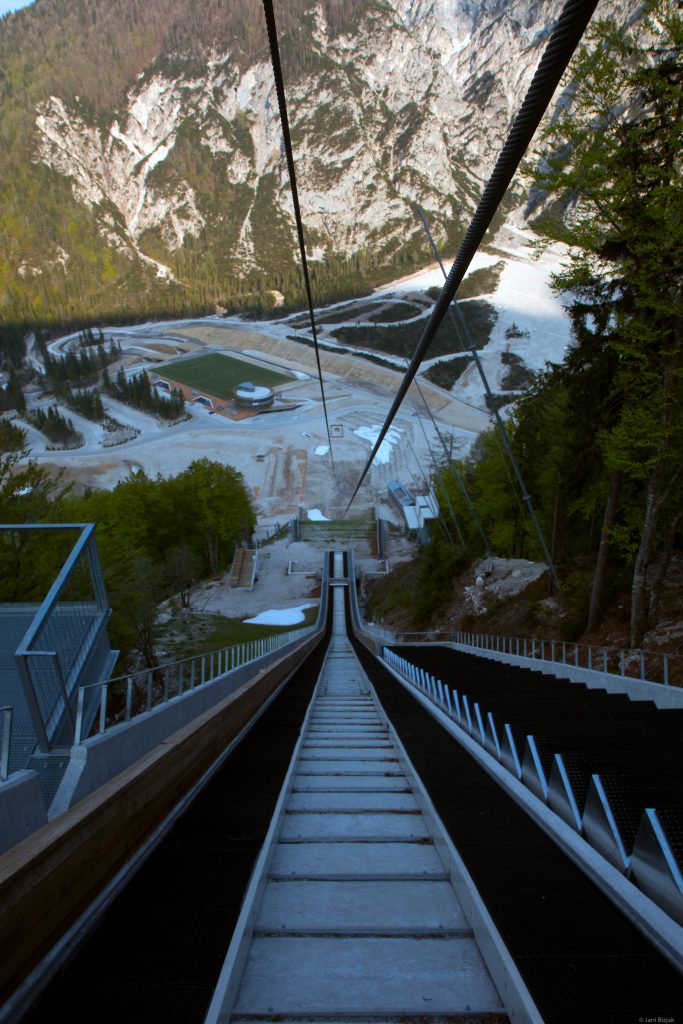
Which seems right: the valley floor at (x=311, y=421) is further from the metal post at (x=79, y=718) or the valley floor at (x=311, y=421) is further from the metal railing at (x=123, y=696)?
the metal post at (x=79, y=718)

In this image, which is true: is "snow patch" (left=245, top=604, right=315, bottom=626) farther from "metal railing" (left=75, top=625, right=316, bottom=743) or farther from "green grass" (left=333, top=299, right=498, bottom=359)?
"green grass" (left=333, top=299, right=498, bottom=359)

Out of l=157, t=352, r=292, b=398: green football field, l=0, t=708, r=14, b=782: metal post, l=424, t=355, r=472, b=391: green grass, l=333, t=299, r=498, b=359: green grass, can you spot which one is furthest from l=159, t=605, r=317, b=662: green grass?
l=333, t=299, r=498, b=359: green grass

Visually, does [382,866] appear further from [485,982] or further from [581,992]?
[581,992]

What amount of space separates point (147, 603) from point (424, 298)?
182 metres

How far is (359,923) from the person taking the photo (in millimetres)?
3396

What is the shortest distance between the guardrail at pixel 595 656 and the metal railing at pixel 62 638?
21.4ft

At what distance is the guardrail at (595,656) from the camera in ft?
33.9

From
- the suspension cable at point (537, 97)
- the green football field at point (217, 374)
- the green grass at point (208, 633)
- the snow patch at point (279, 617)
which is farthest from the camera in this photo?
the green football field at point (217, 374)

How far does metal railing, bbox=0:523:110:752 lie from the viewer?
4.86 meters

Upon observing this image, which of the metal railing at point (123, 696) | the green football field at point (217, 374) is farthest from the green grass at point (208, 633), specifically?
the green football field at point (217, 374)

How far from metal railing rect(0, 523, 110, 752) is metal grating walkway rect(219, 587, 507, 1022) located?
6.09 ft

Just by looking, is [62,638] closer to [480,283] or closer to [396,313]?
[396,313]

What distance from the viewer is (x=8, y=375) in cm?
18425

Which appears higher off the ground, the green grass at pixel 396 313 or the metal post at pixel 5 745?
the green grass at pixel 396 313
